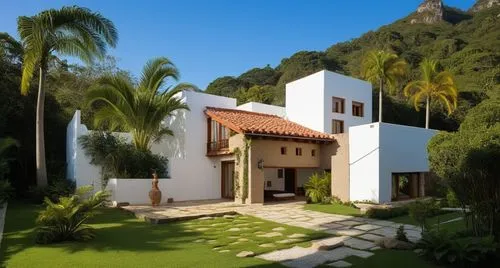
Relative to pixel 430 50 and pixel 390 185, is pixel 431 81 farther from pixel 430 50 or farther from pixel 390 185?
pixel 430 50

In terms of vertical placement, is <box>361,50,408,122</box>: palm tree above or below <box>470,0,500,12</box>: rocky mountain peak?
below

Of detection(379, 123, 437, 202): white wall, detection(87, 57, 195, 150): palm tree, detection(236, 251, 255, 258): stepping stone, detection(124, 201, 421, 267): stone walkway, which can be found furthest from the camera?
detection(87, 57, 195, 150): palm tree

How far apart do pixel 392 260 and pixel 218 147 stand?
14086mm

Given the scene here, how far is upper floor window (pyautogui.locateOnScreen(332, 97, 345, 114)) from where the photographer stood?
2288 centimetres

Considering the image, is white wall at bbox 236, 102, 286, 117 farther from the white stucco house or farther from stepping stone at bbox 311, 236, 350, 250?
stepping stone at bbox 311, 236, 350, 250

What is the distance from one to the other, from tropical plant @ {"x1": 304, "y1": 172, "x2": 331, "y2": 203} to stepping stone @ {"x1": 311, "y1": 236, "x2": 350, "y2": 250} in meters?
8.95

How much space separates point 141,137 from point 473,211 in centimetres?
1546

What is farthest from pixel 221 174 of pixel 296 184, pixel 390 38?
pixel 390 38

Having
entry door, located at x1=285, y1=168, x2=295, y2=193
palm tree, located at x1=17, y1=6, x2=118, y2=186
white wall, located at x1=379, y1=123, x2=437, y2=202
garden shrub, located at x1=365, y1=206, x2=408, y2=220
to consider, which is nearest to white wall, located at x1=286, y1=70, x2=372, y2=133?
entry door, located at x1=285, y1=168, x2=295, y2=193

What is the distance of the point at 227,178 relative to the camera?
21.7m

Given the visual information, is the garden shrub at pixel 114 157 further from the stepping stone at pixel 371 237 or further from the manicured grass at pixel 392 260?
the manicured grass at pixel 392 260

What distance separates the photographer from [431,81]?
2903cm

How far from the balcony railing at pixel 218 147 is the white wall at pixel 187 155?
0.36m

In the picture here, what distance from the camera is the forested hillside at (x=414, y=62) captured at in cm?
3978
